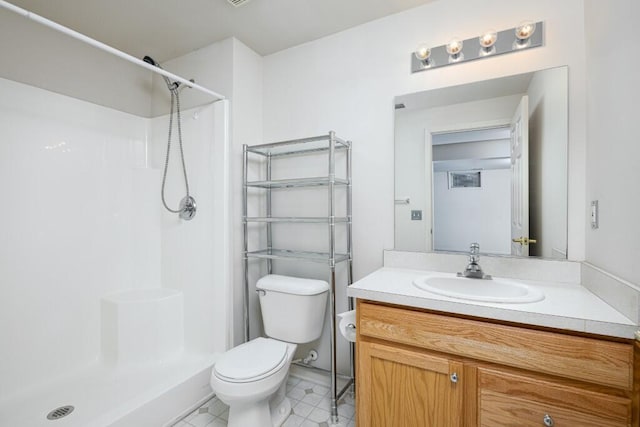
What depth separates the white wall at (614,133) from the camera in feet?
3.15

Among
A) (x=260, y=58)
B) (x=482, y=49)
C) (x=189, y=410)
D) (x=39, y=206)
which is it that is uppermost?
(x=260, y=58)

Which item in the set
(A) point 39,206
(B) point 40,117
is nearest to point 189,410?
(A) point 39,206

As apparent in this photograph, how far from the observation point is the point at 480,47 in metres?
1.58

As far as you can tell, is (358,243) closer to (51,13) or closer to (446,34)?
(446,34)

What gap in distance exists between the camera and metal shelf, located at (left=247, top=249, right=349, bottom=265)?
1.82m

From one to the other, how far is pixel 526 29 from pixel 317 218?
1.43 m

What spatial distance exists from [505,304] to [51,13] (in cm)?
276

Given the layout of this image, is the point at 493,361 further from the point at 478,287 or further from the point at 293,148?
the point at 293,148

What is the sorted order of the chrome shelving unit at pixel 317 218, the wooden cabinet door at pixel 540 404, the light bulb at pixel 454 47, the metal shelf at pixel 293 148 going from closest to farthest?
the wooden cabinet door at pixel 540 404, the light bulb at pixel 454 47, the chrome shelving unit at pixel 317 218, the metal shelf at pixel 293 148

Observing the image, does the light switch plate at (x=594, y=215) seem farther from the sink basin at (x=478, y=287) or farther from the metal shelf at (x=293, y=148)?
the metal shelf at (x=293, y=148)

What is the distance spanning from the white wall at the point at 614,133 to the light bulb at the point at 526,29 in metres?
0.20

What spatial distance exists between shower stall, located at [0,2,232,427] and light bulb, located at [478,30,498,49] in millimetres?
1574

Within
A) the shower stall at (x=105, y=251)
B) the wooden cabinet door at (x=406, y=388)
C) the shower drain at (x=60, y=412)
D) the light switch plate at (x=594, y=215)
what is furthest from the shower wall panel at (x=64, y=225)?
the light switch plate at (x=594, y=215)

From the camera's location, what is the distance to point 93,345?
2041mm
